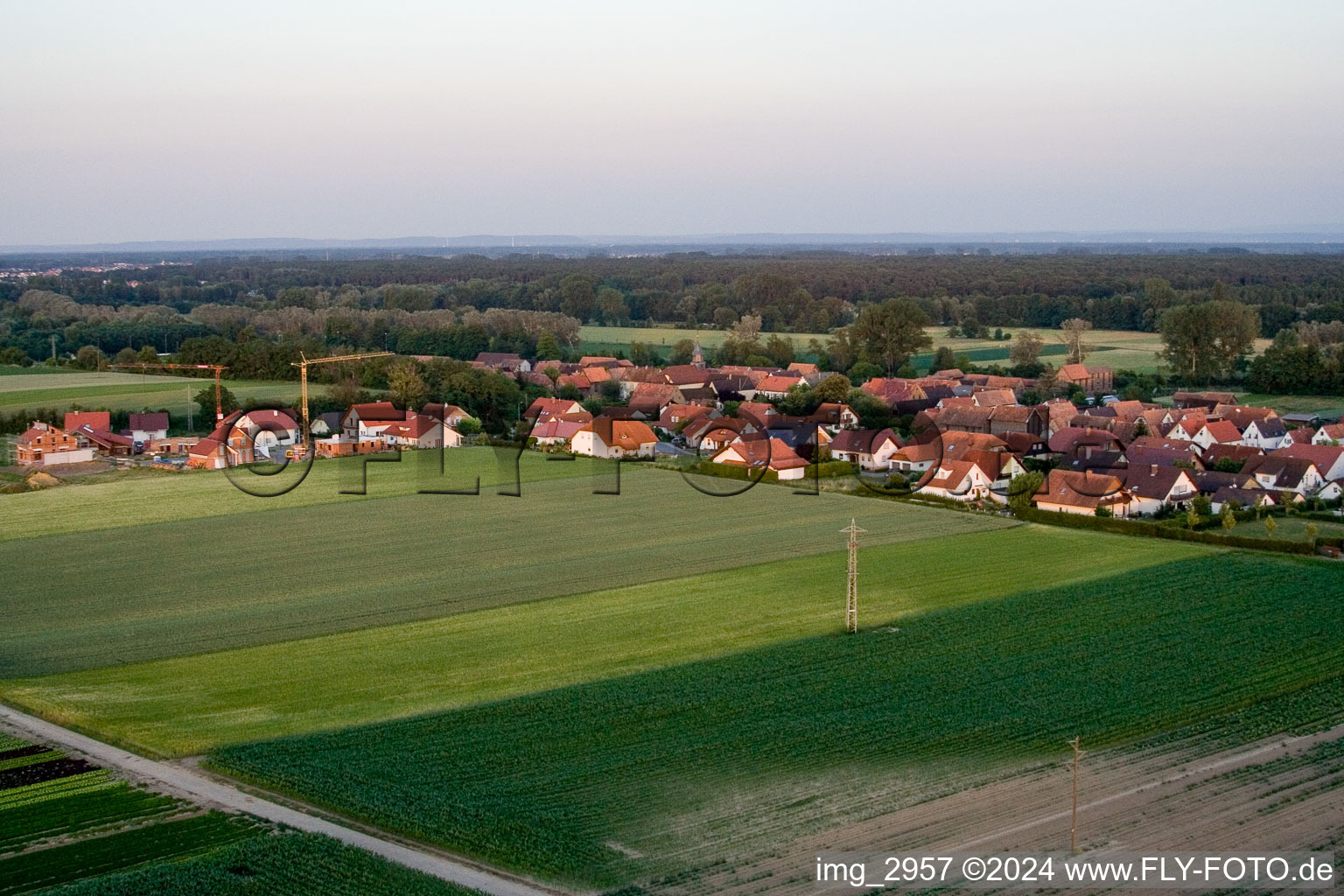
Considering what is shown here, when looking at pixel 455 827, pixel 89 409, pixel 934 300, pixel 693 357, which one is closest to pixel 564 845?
pixel 455 827

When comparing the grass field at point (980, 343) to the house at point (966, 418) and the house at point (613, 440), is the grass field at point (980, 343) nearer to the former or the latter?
the house at point (966, 418)

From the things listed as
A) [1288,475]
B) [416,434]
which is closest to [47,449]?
[416,434]

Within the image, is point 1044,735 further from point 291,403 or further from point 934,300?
point 934,300

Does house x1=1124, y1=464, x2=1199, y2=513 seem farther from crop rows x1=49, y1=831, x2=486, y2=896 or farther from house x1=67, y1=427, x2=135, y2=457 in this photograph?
house x1=67, y1=427, x2=135, y2=457

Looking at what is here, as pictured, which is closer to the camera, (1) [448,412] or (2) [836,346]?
(1) [448,412]

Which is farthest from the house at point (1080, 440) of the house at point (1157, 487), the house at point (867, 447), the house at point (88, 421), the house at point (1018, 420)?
the house at point (88, 421)

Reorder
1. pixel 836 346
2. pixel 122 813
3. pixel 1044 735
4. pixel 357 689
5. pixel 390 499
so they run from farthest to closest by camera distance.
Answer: pixel 836 346
pixel 390 499
pixel 357 689
pixel 1044 735
pixel 122 813

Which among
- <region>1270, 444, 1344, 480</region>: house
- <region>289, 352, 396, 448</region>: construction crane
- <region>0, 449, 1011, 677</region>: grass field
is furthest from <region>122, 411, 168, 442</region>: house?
<region>1270, 444, 1344, 480</region>: house
